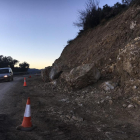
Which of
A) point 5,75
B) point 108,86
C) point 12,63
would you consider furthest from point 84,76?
point 12,63

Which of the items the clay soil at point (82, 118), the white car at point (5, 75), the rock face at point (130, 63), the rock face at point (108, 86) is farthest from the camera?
the white car at point (5, 75)

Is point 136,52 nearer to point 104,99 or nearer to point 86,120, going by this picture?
point 104,99

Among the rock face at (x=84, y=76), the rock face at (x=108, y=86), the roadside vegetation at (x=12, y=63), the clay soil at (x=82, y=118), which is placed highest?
the roadside vegetation at (x=12, y=63)

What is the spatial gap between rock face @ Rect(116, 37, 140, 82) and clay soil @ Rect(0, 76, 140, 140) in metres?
0.81

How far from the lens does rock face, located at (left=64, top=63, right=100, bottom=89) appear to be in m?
10.5

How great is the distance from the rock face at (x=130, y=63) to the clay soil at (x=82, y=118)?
2.65 feet

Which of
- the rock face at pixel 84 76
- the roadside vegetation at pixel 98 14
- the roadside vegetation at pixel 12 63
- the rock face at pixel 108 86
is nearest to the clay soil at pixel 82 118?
the rock face at pixel 108 86

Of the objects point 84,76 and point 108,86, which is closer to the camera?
point 108,86

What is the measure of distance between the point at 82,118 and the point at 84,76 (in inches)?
170

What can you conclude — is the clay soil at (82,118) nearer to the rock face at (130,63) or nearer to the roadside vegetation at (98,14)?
the rock face at (130,63)

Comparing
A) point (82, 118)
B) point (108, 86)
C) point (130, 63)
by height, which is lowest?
point (82, 118)

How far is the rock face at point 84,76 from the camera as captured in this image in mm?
10516

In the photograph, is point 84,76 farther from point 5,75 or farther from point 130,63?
point 5,75

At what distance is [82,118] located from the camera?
253 inches
